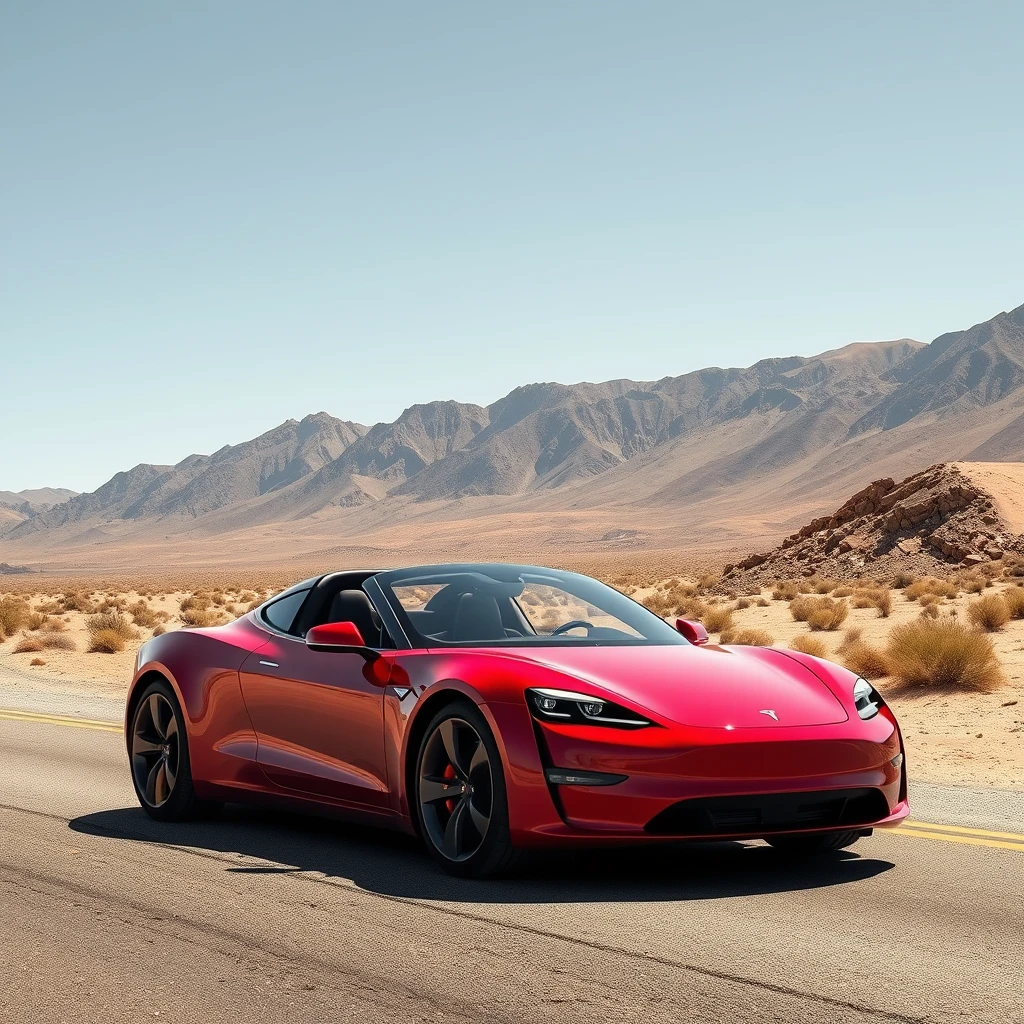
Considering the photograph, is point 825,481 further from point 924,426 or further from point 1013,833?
point 1013,833

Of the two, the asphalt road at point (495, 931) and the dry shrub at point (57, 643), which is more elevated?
the dry shrub at point (57, 643)

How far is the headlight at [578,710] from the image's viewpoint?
597 centimetres

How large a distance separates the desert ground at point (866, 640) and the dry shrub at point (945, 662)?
36 millimetres

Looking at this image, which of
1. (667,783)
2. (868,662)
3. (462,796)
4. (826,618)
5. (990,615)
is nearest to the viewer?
(667,783)

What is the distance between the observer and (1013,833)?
779 centimetres

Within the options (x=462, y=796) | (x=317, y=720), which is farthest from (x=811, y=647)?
(x=462, y=796)

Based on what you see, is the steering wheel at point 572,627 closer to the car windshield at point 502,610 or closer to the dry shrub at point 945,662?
the car windshield at point 502,610

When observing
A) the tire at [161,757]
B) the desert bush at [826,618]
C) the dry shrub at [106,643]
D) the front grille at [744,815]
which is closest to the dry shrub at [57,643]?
the dry shrub at [106,643]

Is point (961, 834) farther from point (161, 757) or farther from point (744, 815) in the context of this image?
point (161, 757)

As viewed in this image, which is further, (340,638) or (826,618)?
(826,618)

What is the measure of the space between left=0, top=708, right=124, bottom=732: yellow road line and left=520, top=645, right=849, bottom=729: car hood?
26.4 ft

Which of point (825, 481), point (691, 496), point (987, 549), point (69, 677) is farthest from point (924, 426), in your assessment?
point (69, 677)

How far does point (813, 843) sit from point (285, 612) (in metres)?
Result: 3.06

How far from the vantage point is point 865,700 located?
663 cm
